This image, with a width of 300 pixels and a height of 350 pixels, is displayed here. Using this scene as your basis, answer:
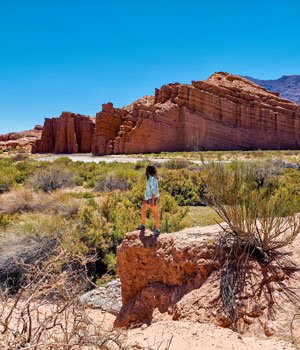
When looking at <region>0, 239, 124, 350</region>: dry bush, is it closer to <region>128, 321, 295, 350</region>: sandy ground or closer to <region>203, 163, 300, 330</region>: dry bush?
<region>128, 321, 295, 350</region>: sandy ground

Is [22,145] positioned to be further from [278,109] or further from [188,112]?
[278,109]

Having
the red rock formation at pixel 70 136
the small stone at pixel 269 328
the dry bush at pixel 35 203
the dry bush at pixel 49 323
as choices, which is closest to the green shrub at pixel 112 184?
the dry bush at pixel 35 203

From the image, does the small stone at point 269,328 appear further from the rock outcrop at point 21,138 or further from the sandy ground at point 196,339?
the rock outcrop at point 21,138

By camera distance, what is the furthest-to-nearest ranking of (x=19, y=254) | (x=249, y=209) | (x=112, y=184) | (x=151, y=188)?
(x=112, y=184), (x=19, y=254), (x=151, y=188), (x=249, y=209)

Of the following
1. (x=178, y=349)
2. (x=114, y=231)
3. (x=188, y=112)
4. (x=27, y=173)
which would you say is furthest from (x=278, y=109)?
(x=178, y=349)

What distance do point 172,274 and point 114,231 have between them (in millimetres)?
3446

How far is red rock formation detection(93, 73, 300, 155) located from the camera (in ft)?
163

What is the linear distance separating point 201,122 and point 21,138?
59.0 metres

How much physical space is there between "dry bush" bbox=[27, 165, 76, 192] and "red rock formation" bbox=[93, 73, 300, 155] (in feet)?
106

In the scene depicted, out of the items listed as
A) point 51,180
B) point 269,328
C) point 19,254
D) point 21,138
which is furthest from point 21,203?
point 21,138

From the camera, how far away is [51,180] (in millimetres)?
16250

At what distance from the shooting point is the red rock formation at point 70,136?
209 feet

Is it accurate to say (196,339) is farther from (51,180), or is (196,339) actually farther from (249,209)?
(51,180)

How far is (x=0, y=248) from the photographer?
24.7 ft
